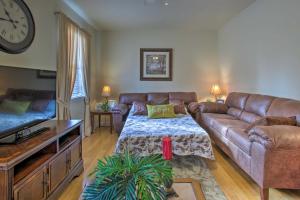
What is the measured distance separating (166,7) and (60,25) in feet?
6.02

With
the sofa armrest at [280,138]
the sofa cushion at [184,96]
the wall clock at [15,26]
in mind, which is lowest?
the sofa armrest at [280,138]

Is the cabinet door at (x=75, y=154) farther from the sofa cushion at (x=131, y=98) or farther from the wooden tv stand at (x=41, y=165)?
the sofa cushion at (x=131, y=98)

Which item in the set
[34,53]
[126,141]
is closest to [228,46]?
[126,141]

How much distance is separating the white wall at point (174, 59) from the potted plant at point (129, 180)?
5.05 m

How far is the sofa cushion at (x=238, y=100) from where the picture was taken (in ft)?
14.8

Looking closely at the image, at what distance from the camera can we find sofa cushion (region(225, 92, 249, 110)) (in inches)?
178

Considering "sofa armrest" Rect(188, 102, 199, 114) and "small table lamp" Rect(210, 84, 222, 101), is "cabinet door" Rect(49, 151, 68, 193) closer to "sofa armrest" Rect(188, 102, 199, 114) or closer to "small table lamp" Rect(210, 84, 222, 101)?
"sofa armrest" Rect(188, 102, 199, 114)

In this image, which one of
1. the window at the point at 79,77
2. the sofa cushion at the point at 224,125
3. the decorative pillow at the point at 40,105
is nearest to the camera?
the decorative pillow at the point at 40,105

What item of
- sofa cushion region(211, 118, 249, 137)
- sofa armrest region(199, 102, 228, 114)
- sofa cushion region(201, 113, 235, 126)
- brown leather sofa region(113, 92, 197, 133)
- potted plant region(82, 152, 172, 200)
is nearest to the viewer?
potted plant region(82, 152, 172, 200)

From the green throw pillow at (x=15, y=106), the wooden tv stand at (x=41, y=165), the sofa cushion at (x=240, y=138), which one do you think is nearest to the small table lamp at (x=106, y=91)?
the wooden tv stand at (x=41, y=165)

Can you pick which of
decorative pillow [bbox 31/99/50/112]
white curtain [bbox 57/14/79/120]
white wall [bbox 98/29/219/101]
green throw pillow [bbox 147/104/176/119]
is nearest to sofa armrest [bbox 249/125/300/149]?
decorative pillow [bbox 31/99/50/112]

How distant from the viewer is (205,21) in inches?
215

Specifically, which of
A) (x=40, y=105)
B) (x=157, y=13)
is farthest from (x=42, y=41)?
(x=157, y=13)

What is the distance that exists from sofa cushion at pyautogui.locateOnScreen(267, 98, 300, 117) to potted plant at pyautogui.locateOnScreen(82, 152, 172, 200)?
2237mm
